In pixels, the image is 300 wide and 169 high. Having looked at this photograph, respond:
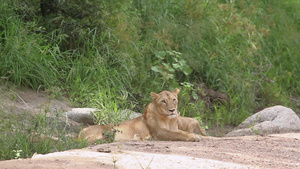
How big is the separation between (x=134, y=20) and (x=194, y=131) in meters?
3.74

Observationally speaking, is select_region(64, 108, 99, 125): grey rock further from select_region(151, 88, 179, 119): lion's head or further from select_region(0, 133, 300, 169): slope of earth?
select_region(0, 133, 300, 169): slope of earth

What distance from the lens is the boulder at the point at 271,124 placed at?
8.65 m

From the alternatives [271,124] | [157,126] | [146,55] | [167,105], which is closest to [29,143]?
[157,126]

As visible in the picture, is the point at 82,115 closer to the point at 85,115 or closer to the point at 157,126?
the point at 85,115

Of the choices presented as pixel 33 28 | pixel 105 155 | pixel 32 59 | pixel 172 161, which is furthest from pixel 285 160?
pixel 33 28

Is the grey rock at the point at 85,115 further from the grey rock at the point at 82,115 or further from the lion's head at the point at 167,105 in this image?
the lion's head at the point at 167,105

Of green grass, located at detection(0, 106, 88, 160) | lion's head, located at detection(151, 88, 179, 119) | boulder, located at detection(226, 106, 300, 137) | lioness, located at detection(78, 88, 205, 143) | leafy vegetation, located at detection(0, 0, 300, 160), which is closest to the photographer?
green grass, located at detection(0, 106, 88, 160)

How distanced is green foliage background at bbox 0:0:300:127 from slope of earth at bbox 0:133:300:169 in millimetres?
2189

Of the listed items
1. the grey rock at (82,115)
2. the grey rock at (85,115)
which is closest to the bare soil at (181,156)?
the grey rock at (85,115)

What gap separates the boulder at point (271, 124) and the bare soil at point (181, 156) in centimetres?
137

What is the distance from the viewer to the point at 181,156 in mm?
5180

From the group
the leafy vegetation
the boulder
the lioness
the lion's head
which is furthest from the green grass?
the boulder

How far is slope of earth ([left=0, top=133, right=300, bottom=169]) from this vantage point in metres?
4.60

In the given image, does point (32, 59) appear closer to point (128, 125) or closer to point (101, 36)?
point (101, 36)
